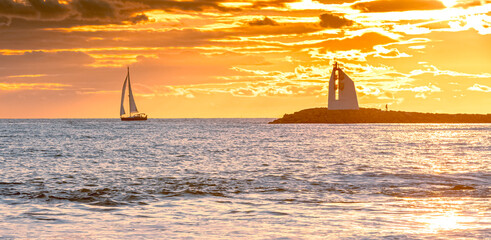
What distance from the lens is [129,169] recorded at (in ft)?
126

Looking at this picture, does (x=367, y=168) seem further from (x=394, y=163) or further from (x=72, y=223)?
(x=72, y=223)

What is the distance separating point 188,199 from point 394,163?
24778 millimetres

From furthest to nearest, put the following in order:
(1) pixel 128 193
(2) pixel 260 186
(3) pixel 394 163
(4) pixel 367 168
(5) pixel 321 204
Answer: (3) pixel 394 163 → (4) pixel 367 168 → (2) pixel 260 186 → (1) pixel 128 193 → (5) pixel 321 204

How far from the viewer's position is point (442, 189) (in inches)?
1014

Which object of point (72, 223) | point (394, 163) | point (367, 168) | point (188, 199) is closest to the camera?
point (72, 223)

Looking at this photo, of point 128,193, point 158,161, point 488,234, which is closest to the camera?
point 488,234

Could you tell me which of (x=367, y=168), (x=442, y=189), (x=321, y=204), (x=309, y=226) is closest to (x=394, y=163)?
(x=367, y=168)

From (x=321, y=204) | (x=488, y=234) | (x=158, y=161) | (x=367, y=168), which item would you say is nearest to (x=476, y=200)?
(x=321, y=204)

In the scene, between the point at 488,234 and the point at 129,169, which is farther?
the point at 129,169

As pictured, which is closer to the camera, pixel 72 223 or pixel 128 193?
pixel 72 223

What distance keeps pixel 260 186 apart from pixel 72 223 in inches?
477

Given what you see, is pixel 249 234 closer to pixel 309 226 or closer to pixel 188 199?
pixel 309 226

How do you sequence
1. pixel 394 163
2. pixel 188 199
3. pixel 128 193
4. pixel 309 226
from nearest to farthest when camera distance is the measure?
pixel 309 226, pixel 188 199, pixel 128 193, pixel 394 163

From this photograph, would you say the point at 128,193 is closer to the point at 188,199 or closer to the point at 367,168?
the point at 188,199
